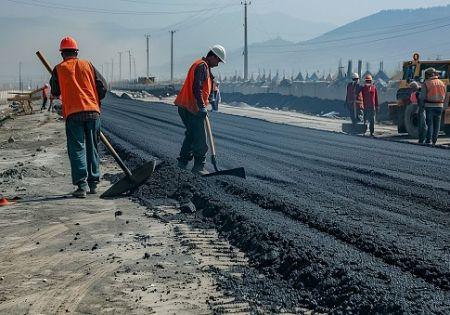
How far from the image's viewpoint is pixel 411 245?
5281 millimetres

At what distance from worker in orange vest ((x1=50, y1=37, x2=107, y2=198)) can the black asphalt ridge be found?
74 centimetres

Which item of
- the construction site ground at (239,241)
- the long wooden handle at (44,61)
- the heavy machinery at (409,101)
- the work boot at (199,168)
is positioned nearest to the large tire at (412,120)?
the heavy machinery at (409,101)

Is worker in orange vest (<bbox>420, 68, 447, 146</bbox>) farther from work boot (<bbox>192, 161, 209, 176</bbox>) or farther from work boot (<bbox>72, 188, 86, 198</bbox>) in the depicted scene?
work boot (<bbox>72, 188, 86, 198</bbox>)

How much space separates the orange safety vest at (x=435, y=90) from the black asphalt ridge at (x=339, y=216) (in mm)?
2325

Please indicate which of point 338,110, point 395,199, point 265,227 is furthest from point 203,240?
point 338,110

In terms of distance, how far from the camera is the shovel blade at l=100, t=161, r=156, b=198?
8125 millimetres

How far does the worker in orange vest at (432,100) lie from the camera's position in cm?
1454

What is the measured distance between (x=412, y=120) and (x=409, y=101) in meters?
1.16

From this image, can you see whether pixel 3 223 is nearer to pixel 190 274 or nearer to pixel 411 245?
pixel 190 274

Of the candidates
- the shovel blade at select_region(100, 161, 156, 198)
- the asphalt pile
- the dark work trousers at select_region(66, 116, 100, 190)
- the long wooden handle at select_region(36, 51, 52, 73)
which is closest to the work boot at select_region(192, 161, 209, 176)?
the shovel blade at select_region(100, 161, 156, 198)

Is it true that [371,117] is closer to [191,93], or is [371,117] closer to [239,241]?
[191,93]

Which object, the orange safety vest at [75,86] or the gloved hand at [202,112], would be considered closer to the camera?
the orange safety vest at [75,86]

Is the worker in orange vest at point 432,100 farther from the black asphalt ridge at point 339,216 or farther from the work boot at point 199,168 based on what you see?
the work boot at point 199,168

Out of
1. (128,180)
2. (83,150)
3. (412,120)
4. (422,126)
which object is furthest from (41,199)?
(412,120)
